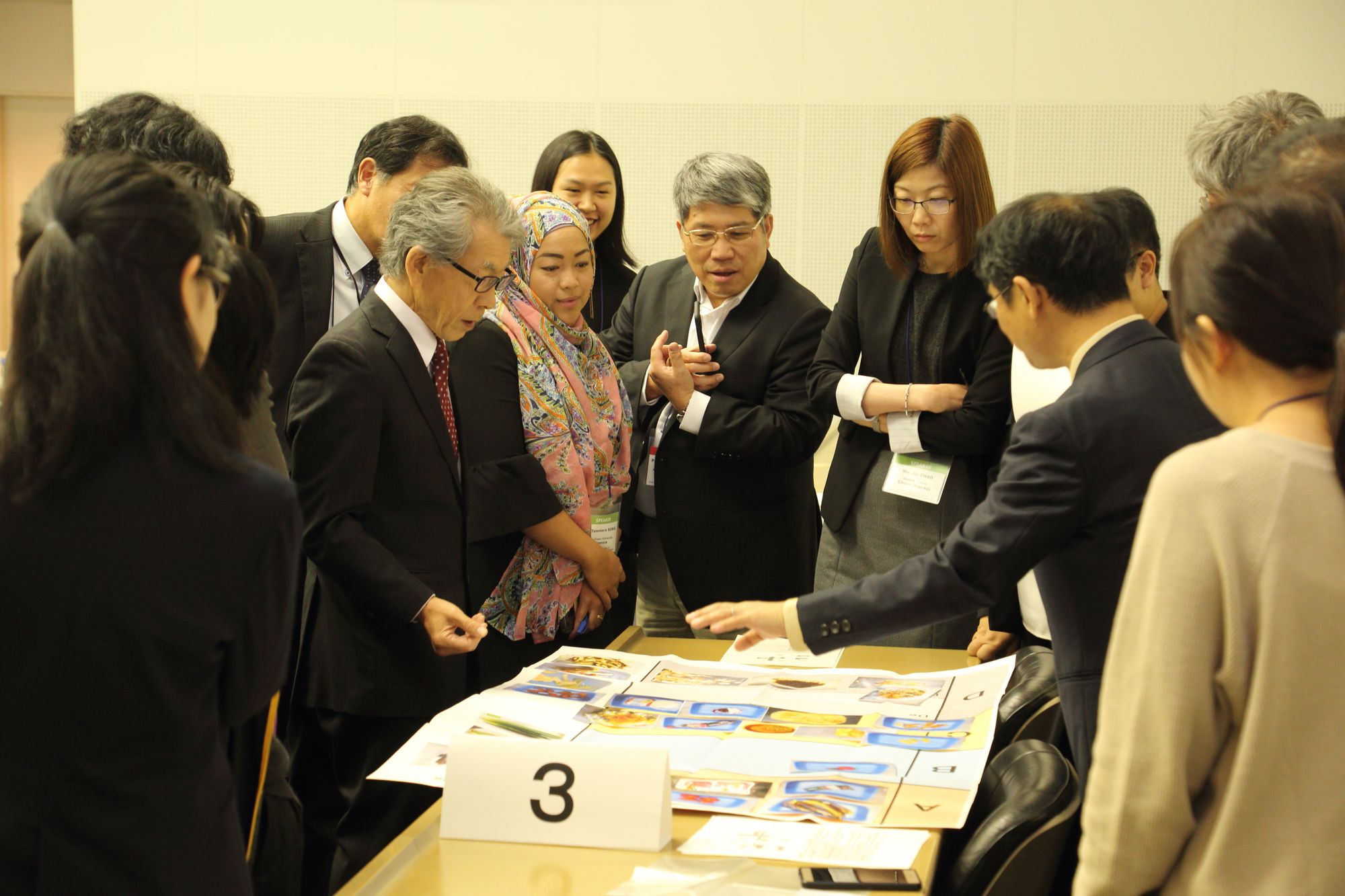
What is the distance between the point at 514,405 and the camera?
107 inches

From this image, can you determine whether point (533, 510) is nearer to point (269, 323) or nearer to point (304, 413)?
point (304, 413)

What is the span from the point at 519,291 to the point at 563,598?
0.75 metres

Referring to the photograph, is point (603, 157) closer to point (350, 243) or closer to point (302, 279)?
point (350, 243)

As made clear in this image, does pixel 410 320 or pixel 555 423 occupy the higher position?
pixel 410 320

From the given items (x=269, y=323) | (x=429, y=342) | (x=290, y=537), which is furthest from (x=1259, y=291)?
(x=429, y=342)

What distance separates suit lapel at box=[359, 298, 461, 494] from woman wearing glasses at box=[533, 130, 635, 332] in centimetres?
140

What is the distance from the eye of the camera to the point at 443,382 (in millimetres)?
2541

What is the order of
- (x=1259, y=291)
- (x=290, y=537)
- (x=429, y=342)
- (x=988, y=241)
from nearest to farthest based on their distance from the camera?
1. (x=1259, y=291)
2. (x=290, y=537)
3. (x=988, y=241)
4. (x=429, y=342)

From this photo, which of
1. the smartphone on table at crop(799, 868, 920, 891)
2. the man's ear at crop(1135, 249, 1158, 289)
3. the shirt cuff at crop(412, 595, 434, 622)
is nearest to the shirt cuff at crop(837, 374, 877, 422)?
the man's ear at crop(1135, 249, 1158, 289)

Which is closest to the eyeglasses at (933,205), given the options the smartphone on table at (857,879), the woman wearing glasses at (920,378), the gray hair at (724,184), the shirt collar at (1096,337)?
the woman wearing glasses at (920,378)

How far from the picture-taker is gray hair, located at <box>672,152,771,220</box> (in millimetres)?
3184

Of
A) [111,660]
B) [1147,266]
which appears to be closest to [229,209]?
[111,660]

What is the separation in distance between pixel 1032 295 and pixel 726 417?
1.29m

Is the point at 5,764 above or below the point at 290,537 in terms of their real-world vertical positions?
below
